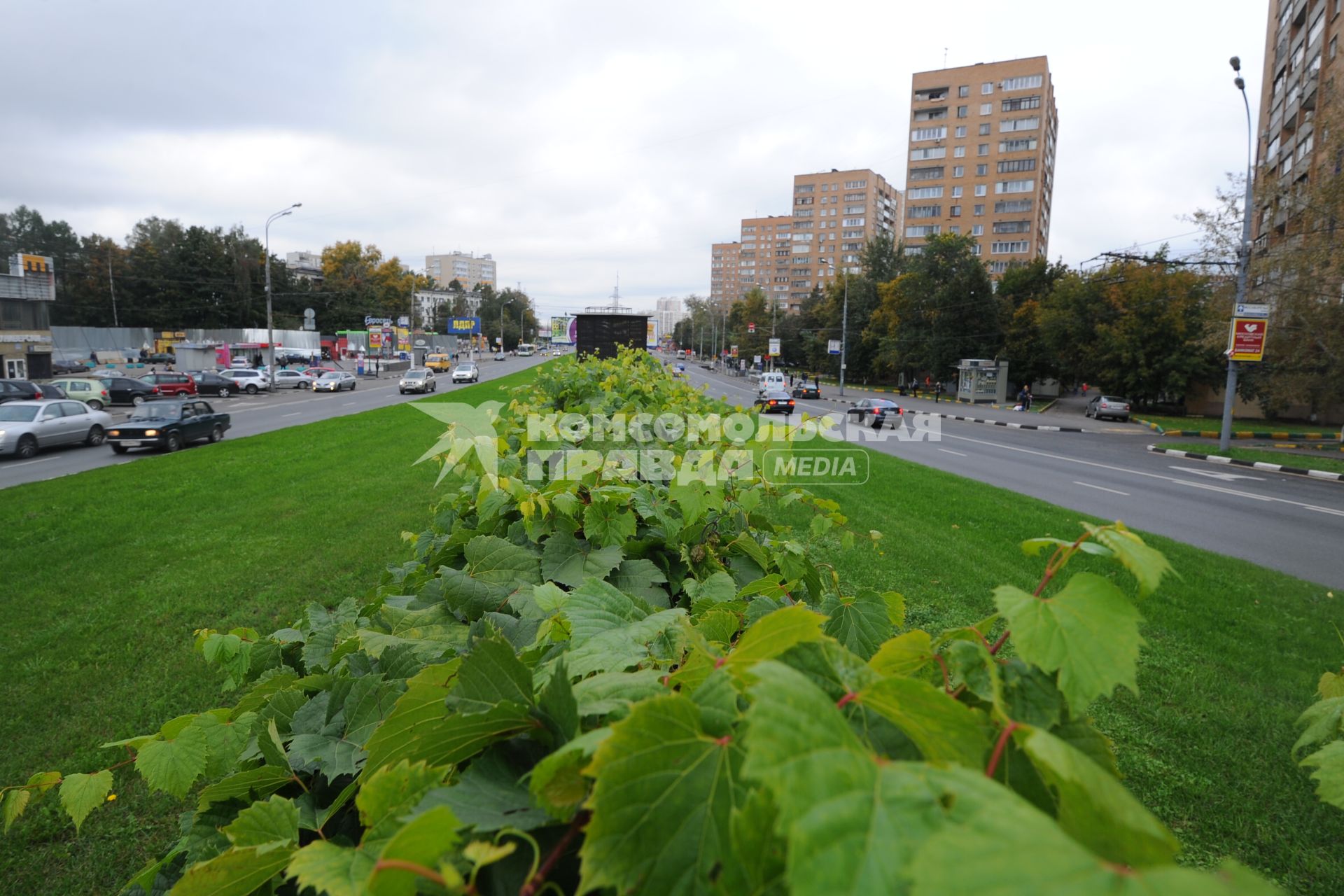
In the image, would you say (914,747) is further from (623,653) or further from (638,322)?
(638,322)

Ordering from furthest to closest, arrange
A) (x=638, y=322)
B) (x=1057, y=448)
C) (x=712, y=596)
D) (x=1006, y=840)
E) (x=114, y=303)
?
(x=114, y=303) → (x=1057, y=448) → (x=638, y=322) → (x=712, y=596) → (x=1006, y=840)

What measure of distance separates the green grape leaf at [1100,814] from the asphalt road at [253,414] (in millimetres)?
18687

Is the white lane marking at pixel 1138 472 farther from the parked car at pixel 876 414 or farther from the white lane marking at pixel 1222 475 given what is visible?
the parked car at pixel 876 414

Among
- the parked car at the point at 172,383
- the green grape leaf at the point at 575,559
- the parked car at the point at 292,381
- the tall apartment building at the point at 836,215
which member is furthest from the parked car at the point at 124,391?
the tall apartment building at the point at 836,215

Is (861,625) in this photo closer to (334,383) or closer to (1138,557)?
(1138,557)

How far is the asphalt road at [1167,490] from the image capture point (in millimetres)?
10019

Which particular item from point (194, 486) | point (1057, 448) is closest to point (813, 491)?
point (194, 486)

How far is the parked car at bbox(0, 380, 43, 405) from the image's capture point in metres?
25.9

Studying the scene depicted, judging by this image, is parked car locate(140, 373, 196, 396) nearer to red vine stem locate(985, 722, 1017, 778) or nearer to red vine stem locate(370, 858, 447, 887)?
red vine stem locate(370, 858, 447, 887)

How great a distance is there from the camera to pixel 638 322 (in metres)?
17.5

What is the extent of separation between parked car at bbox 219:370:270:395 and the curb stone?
145ft

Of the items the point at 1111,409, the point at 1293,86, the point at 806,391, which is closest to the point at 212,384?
the point at 806,391

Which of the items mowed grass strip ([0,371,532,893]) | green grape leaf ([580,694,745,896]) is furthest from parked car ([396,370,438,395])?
green grape leaf ([580,694,745,896])

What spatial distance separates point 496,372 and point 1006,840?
211 feet
